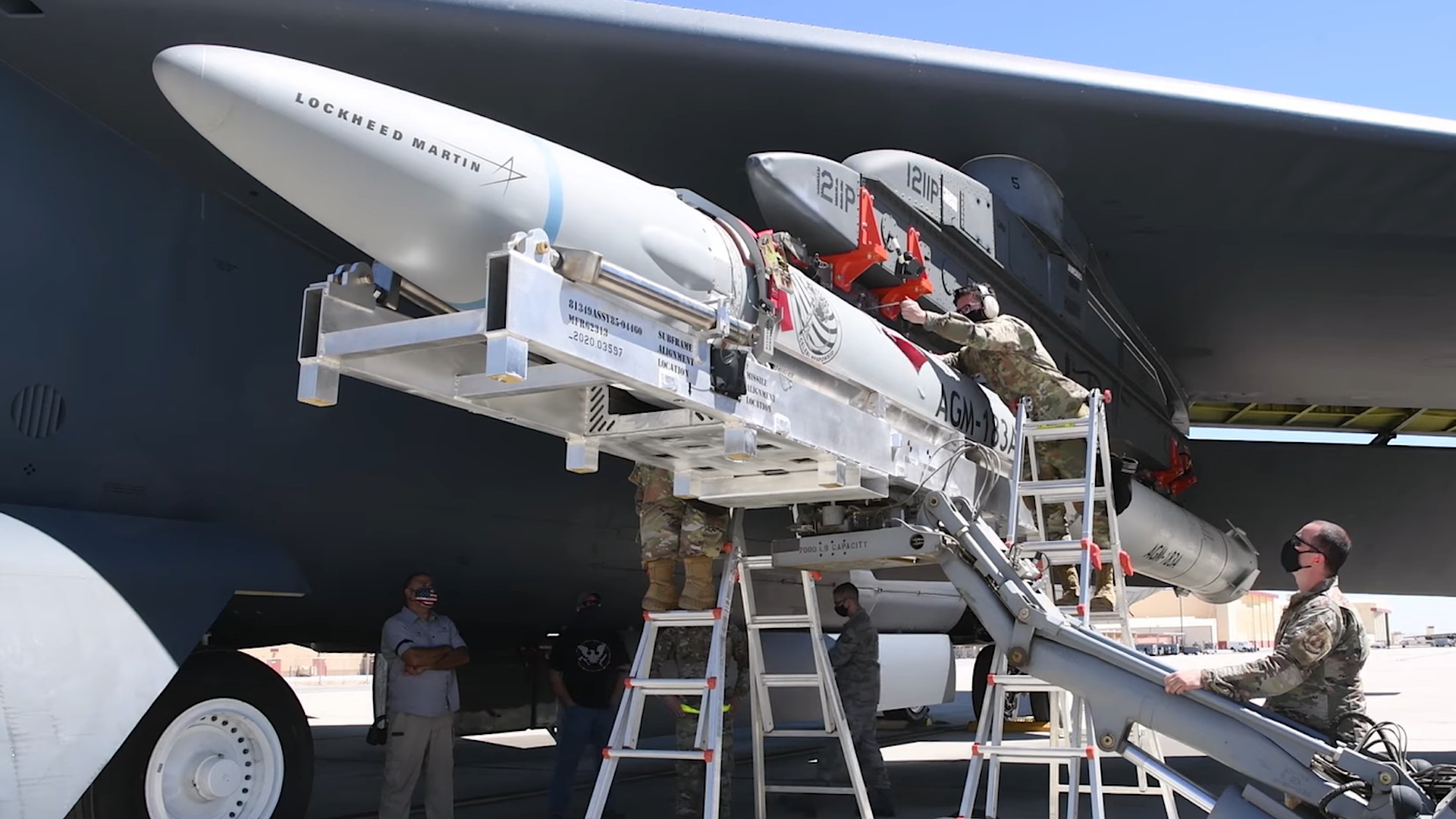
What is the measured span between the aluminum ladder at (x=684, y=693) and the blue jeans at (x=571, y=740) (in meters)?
1.71

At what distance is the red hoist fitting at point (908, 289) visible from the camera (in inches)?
257

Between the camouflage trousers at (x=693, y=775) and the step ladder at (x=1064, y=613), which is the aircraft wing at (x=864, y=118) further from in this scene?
the camouflage trousers at (x=693, y=775)

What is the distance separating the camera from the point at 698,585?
613 centimetres

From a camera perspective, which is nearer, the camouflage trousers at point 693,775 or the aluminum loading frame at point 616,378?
the aluminum loading frame at point 616,378

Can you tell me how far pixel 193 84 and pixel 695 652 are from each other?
3858 mm

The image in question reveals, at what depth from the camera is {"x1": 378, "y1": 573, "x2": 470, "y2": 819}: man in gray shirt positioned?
6688 mm

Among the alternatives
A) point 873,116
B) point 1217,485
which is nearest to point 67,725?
point 873,116

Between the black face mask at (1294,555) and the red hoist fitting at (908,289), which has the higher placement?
the red hoist fitting at (908,289)

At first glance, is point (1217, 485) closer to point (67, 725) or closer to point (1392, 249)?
point (1392, 249)

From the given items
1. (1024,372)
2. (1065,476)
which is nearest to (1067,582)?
(1065,476)

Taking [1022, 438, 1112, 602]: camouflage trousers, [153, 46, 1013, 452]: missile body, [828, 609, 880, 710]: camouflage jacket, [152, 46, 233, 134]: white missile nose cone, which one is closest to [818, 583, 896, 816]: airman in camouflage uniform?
[828, 609, 880, 710]: camouflage jacket

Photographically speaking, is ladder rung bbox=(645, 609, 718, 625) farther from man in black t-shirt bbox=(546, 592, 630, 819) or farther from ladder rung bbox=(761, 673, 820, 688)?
man in black t-shirt bbox=(546, 592, 630, 819)

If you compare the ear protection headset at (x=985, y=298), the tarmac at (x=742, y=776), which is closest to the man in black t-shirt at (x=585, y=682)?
the tarmac at (x=742, y=776)

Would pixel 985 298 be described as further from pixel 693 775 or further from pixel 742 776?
pixel 742 776
